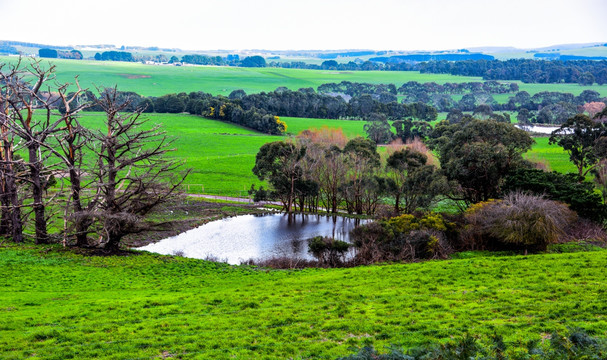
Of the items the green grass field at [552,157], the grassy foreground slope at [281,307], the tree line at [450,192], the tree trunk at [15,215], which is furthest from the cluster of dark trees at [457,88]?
the grassy foreground slope at [281,307]

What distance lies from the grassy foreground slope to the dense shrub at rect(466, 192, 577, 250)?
201 inches

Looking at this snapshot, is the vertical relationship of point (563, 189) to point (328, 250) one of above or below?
above

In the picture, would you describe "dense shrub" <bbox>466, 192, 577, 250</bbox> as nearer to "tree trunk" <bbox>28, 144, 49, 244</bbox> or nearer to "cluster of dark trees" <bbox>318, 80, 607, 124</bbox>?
"tree trunk" <bbox>28, 144, 49, 244</bbox>

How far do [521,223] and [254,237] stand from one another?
2066cm

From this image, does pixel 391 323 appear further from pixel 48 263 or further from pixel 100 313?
pixel 48 263

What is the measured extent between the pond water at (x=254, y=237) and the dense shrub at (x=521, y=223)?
11297 millimetres

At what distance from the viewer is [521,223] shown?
31562 millimetres

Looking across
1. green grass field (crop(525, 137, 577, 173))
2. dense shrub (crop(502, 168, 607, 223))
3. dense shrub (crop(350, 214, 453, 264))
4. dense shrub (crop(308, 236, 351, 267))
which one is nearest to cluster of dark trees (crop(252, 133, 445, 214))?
dense shrub (crop(502, 168, 607, 223))

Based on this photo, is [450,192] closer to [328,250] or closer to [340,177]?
[340,177]

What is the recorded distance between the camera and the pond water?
3762cm

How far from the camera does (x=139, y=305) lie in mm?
19047

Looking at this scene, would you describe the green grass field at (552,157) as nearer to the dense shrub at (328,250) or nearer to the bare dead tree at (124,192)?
the dense shrub at (328,250)

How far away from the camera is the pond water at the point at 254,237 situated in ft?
123

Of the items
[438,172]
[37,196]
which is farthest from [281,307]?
[438,172]
